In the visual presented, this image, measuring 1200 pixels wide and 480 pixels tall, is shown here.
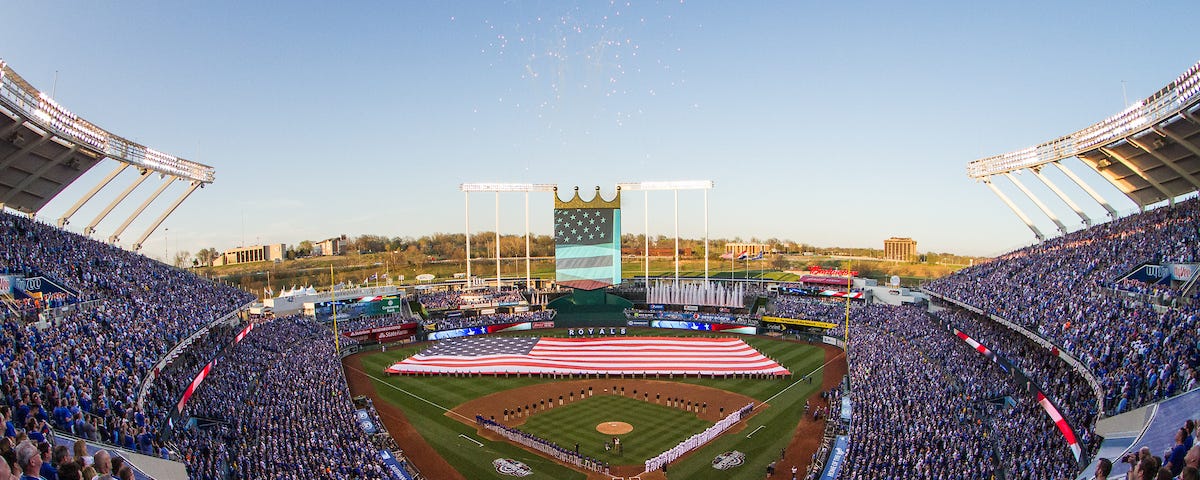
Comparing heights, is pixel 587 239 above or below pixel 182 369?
above

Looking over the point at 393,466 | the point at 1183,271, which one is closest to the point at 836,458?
the point at 1183,271

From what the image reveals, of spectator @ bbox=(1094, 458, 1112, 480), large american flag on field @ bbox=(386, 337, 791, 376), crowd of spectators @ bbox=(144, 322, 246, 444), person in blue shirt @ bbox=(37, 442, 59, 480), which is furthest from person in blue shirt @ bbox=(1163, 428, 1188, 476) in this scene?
large american flag on field @ bbox=(386, 337, 791, 376)

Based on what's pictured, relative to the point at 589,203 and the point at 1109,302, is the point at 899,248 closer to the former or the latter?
the point at 589,203

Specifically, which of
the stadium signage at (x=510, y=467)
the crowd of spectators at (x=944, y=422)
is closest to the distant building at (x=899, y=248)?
the crowd of spectators at (x=944, y=422)

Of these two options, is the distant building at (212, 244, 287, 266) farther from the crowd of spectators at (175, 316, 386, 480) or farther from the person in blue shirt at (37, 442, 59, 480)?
the person in blue shirt at (37, 442, 59, 480)

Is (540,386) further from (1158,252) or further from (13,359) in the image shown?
(1158,252)

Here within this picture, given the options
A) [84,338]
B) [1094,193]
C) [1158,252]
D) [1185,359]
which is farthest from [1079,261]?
[84,338]
